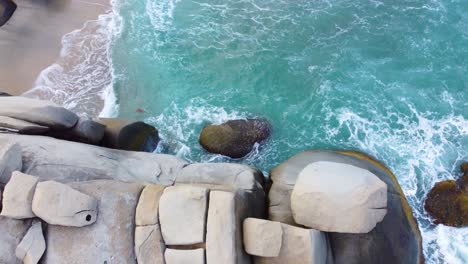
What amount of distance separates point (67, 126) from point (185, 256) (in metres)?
Result: 5.98

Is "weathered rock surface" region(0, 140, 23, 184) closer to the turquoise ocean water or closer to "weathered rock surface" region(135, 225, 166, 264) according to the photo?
"weathered rock surface" region(135, 225, 166, 264)

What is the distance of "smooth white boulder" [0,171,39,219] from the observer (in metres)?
7.95

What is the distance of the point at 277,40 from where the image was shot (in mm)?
17312

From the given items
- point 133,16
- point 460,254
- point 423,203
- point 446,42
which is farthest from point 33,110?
point 446,42

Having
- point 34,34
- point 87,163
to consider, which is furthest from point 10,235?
point 34,34

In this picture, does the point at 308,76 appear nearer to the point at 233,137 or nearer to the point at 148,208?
the point at 233,137

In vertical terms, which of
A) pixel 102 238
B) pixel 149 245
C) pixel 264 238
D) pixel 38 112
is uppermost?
pixel 38 112

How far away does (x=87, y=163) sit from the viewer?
10.1m

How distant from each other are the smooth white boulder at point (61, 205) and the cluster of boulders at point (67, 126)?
3.28m

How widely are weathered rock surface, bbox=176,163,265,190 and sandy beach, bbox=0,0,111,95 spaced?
899cm

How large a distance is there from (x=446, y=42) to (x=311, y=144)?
7.94m

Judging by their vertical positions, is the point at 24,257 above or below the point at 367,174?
below

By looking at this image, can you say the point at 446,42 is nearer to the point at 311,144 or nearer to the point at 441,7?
the point at 441,7

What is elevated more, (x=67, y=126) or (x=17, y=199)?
(x=67, y=126)
